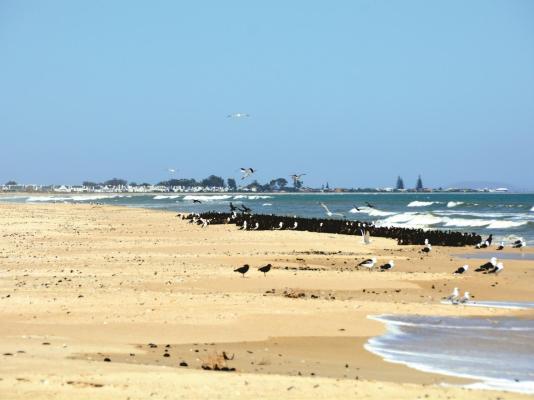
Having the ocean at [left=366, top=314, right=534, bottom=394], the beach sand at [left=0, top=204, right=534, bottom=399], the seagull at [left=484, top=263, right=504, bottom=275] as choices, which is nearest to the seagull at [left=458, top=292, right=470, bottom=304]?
the beach sand at [left=0, top=204, right=534, bottom=399]

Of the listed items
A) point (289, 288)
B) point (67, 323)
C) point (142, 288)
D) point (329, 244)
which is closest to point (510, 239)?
point (329, 244)

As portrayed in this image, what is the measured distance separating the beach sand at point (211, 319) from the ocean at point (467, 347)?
33cm

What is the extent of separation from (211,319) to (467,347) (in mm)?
3787

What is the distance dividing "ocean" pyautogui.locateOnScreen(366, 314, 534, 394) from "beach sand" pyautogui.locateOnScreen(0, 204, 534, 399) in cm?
33

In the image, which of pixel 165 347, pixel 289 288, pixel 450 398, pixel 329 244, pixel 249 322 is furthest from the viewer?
pixel 329 244

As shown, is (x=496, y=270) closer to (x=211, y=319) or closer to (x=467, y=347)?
(x=467, y=347)

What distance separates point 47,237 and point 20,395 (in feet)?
84.9

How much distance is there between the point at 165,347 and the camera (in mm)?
10484

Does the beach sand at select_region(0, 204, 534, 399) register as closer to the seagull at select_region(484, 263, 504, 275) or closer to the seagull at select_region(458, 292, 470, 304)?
the seagull at select_region(484, 263, 504, 275)

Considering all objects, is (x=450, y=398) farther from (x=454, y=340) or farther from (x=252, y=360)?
(x=454, y=340)

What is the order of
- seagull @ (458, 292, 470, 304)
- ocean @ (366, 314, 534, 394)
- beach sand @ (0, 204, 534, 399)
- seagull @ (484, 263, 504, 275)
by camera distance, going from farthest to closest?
seagull @ (484, 263, 504, 275) → seagull @ (458, 292, 470, 304) → ocean @ (366, 314, 534, 394) → beach sand @ (0, 204, 534, 399)

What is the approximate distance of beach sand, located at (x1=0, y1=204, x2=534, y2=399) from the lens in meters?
8.13

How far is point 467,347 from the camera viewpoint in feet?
36.9

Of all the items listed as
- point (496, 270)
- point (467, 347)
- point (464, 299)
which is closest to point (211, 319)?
point (467, 347)
